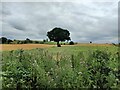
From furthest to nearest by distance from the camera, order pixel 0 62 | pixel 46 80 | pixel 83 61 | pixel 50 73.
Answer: pixel 0 62
pixel 83 61
pixel 50 73
pixel 46 80

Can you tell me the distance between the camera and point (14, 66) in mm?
5941

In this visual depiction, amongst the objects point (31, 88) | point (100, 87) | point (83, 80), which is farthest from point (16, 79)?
point (100, 87)

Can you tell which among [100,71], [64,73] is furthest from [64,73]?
[100,71]

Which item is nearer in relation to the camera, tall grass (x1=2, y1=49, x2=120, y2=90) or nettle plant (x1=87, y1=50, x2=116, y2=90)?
tall grass (x1=2, y1=49, x2=120, y2=90)

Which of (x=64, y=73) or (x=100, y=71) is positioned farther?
(x=100, y=71)

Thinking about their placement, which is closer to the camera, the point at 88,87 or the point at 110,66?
the point at 88,87

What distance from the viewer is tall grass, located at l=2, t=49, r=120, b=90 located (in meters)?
5.35

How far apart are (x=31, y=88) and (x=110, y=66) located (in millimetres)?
1770

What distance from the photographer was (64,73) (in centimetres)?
540

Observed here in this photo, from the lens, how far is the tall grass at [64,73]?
5348 millimetres

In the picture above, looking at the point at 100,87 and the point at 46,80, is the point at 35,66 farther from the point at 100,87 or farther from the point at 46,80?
the point at 100,87

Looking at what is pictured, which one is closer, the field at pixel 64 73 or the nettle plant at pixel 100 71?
the field at pixel 64 73

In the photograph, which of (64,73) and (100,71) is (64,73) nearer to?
(64,73)

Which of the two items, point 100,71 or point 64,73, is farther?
point 100,71
